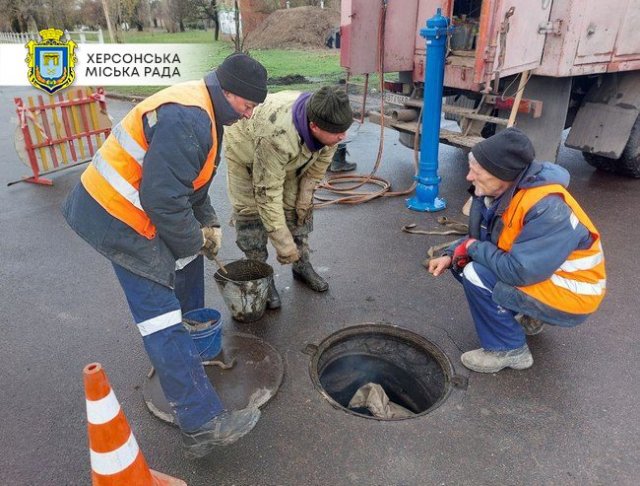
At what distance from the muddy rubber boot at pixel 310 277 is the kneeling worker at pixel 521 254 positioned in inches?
47.6

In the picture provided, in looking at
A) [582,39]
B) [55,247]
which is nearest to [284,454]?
[55,247]

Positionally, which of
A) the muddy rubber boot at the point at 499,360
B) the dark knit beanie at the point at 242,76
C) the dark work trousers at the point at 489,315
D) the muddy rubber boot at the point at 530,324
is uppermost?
the dark knit beanie at the point at 242,76

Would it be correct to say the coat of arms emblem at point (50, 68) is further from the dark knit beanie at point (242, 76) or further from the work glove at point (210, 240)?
the dark knit beanie at point (242, 76)

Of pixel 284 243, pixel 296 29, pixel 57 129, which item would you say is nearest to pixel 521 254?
pixel 284 243

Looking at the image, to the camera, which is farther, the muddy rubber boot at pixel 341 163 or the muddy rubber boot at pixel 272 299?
the muddy rubber boot at pixel 341 163

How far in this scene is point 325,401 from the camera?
2.74 m

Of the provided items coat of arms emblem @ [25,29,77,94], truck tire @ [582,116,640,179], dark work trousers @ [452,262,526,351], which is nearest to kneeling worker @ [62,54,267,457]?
dark work trousers @ [452,262,526,351]

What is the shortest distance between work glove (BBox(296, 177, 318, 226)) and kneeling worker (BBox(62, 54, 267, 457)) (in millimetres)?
1155

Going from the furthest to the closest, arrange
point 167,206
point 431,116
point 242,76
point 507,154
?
point 431,116 < point 507,154 < point 242,76 < point 167,206

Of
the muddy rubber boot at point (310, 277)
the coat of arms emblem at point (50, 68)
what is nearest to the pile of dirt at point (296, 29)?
the coat of arms emblem at point (50, 68)

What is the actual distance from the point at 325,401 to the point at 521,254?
1.34m

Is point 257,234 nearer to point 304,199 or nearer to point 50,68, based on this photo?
point 304,199

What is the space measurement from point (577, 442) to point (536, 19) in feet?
13.3

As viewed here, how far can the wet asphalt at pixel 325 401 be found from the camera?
7.66 ft
